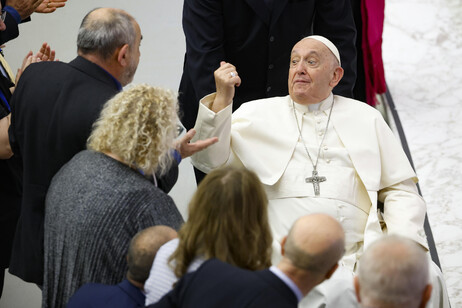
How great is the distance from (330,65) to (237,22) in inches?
29.8

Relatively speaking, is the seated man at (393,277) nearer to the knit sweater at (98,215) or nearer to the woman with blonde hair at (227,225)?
the woman with blonde hair at (227,225)

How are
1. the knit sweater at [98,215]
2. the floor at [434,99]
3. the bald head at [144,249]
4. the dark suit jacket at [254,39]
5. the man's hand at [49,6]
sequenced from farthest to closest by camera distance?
the floor at [434,99] → the man's hand at [49,6] → the dark suit jacket at [254,39] → the knit sweater at [98,215] → the bald head at [144,249]

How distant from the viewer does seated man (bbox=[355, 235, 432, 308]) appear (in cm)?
253

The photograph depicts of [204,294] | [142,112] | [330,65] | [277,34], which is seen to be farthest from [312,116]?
[204,294]

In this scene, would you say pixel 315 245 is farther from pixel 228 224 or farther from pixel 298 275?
pixel 228 224

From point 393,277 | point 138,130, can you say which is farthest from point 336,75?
Answer: point 393,277

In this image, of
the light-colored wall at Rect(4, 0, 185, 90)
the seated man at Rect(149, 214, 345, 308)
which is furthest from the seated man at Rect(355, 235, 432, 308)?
the light-colored wall at Rect(4, 0, 185, 90)

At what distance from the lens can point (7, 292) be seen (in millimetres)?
4957

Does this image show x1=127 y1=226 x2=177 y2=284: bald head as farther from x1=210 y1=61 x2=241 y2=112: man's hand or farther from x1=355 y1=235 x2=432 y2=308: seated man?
x1=210 y1=61 x2=241 y2=112: man's hand

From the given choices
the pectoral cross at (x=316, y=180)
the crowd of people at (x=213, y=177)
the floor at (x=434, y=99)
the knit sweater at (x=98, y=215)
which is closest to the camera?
the crowd of people at (x=213, y=177)

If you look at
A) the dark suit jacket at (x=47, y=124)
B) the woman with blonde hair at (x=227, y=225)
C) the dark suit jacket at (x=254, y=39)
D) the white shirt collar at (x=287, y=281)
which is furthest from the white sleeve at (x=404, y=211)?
the white shirt collar at (x=287, y=281)

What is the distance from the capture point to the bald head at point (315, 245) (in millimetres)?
2611

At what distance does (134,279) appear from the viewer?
118 inches

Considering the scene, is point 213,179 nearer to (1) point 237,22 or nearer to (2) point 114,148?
(2) point 114,148
